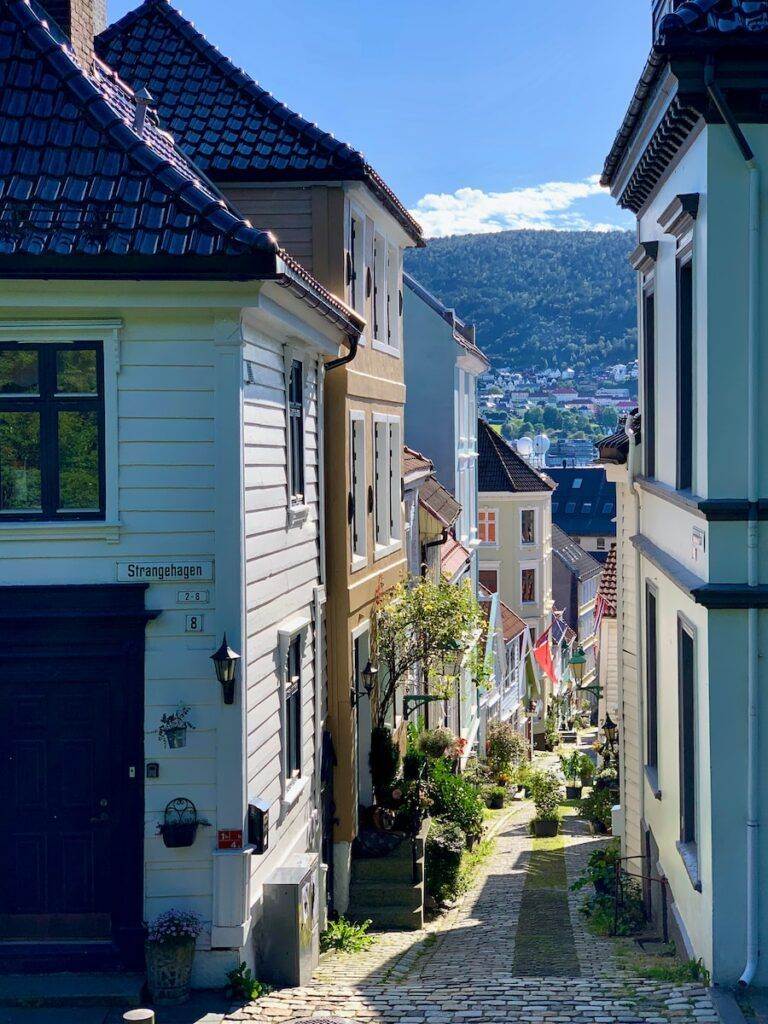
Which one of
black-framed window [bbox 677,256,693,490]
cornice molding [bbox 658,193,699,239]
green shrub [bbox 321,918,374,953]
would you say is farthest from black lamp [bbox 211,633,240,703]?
green shrub [bbox 321,918,374,953]

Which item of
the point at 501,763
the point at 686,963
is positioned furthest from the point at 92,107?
the point at 501,763

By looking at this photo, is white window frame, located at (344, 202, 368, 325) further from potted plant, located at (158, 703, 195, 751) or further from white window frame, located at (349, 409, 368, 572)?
potted plant, located at (158, 703, 195, 751)

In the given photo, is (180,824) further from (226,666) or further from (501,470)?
(501,470)

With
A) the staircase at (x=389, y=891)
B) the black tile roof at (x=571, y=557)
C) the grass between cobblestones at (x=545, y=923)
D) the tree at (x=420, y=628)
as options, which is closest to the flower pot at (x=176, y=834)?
the grass between cobblestones at (x=545, y=923)

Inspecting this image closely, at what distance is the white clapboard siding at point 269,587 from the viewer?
11.4 metres

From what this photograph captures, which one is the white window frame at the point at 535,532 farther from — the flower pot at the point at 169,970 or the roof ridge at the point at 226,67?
the flower pot at the point at 169,970

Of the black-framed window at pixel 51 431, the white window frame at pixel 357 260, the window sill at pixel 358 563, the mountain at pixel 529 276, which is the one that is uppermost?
the mountain at pixel 529 276

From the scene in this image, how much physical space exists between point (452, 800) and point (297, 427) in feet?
24.9

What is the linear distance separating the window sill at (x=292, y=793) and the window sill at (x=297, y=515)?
254 cm

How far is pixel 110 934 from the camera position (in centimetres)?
1088

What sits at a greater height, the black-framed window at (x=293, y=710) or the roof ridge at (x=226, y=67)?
the roof ridge at (x=226, y=67)

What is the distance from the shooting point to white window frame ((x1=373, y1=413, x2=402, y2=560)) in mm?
19625

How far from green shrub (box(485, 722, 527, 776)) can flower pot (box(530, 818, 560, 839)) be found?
948cm

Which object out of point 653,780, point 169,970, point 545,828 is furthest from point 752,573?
point 545,828
